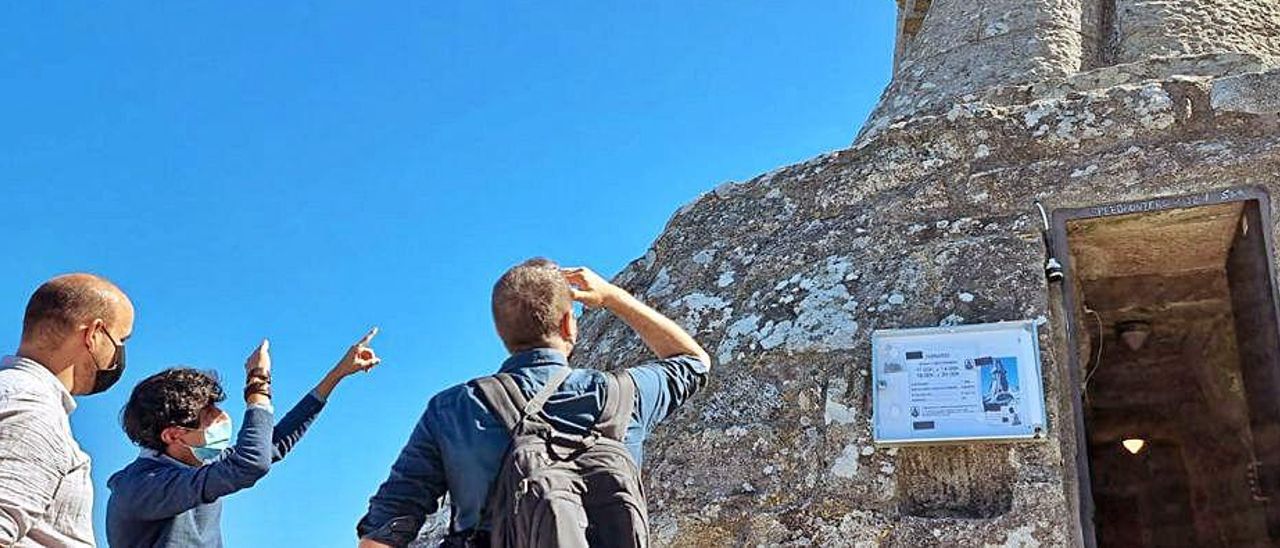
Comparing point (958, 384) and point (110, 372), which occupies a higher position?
point (958, 384)

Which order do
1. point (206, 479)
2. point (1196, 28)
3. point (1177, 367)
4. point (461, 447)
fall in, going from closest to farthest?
point (461, 447) → point (206, 479) → point (1196, 28) → point (1177, 367)

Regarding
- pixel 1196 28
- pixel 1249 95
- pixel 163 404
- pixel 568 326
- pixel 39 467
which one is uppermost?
pixel 1196 28

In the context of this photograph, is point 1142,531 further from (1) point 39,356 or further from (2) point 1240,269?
(1) point 39,356

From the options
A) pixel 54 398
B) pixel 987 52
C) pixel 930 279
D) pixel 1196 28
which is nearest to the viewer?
pixel 54 398

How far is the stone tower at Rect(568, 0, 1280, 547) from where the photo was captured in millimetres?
4793

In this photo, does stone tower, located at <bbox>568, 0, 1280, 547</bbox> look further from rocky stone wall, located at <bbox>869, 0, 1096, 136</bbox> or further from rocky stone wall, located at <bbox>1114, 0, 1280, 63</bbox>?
rocky stone wall, located at <bbox>869, 0, 1096, 136</bbox>

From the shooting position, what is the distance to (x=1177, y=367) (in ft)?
27.2

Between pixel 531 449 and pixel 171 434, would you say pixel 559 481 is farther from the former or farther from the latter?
pixel 171 434

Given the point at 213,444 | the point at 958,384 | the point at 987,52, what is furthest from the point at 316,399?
the point at 987,52

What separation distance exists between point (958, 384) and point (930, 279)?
23.0 inches

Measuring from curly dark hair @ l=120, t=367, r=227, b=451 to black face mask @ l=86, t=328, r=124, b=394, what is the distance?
0.49 meters

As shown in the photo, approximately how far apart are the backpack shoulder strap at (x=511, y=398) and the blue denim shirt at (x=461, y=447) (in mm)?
13

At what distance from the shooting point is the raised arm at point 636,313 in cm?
321

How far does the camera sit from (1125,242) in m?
5.74
